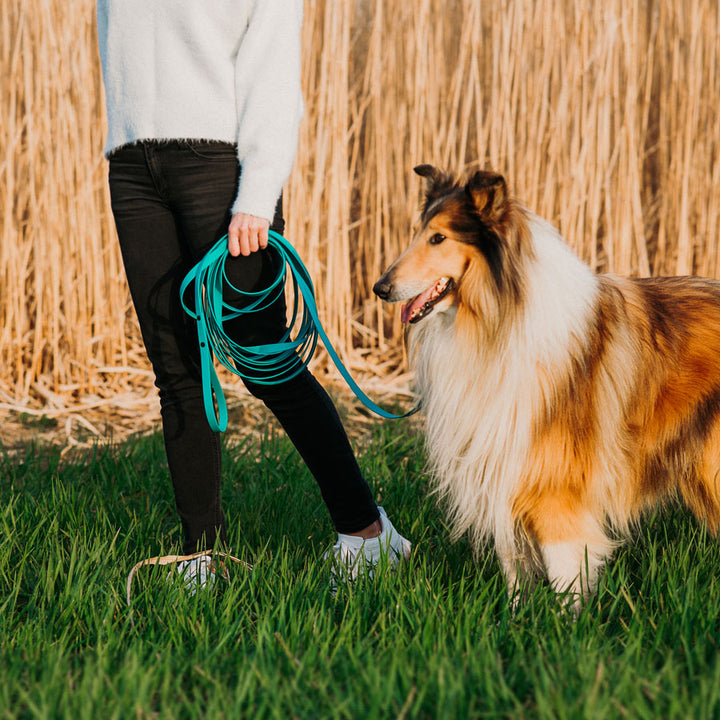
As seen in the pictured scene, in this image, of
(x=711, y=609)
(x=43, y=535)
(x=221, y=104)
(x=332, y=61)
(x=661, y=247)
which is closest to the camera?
(x=711, y=609)

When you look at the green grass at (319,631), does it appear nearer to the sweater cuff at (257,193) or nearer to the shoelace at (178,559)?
the shoelace at (178,559)

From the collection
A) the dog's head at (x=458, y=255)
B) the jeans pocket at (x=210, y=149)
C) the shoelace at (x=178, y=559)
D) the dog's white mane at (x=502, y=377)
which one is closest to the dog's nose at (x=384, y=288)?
the dog's head at (x=458, y=255)

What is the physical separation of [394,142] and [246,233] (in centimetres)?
294

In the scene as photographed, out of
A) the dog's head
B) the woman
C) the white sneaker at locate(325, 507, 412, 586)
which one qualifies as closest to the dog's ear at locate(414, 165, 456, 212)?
the dog's head

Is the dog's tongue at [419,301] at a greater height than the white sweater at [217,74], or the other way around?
the white sweater at [217,74]

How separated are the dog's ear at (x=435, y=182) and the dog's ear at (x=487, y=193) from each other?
26 cm

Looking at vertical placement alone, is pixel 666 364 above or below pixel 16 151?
below

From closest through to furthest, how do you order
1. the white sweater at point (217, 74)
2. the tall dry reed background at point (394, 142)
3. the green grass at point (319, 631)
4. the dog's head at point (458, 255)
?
the green grass at point (319, 631) < the white sweater at point (217, 74) < the dog's head at point (458, 255) < the tall dry reed background at point (394, 142)

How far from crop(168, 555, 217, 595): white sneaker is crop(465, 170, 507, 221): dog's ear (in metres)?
1.32

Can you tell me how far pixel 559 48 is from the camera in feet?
15.0

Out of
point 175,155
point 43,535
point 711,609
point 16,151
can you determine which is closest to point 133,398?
point 16,151

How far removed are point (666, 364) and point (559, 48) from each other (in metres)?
2.80

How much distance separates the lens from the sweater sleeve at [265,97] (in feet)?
7.09

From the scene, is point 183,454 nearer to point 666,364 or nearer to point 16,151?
point 666,364
